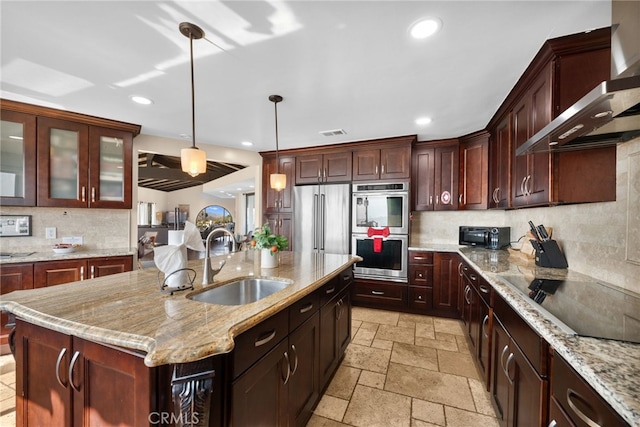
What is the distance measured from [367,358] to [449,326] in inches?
54.0

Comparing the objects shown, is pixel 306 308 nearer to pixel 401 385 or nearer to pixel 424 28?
pixel 401 385

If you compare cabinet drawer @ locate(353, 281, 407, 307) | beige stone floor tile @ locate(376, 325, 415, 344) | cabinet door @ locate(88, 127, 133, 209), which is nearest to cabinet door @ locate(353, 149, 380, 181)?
cabinet drawer @ locate(353, 281, 407, 307)

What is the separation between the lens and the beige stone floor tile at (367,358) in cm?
226

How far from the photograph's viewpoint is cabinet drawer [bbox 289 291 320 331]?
53.1 inches

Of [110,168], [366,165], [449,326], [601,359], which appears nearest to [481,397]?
[449,326]

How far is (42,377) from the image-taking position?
1.07 metres

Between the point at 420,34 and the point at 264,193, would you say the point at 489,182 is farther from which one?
the point at 264,193

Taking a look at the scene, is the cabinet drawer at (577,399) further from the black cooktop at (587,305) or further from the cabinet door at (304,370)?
the cabinet door at (304,370)

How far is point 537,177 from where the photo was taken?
1794mm

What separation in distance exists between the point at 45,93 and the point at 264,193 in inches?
106

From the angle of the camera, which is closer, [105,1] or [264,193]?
[105,1]

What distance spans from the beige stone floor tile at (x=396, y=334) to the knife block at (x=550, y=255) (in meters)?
1.46

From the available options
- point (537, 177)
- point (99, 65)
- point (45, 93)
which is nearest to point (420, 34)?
point (537, 177)

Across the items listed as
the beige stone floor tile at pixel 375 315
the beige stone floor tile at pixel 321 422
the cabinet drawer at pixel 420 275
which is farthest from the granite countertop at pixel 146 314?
the cabinet drawer at pixel 420 275
